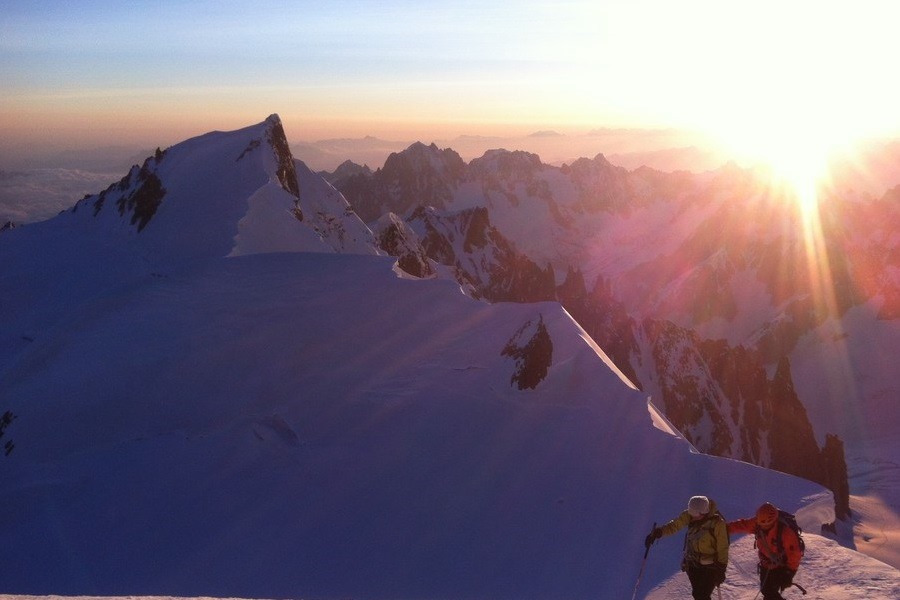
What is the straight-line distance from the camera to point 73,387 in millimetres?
31031

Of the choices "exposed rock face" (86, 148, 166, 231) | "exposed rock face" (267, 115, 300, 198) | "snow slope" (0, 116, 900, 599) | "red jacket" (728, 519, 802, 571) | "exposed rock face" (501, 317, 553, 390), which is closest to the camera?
"red jacket" (728, 519, 802, 571)

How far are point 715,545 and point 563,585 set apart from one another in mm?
9563

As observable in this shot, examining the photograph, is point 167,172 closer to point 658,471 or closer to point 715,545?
point 658,471

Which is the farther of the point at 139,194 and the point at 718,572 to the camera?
the point at 139,194

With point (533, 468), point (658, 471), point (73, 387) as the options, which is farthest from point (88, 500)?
point (658, 471)

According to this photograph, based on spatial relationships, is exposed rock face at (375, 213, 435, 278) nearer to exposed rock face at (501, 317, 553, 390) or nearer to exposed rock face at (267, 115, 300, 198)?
exposed rock face at (267, 115, 300, 198)

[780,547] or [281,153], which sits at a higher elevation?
[281,153]

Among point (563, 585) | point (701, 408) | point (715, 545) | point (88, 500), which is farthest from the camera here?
point (701, 408)

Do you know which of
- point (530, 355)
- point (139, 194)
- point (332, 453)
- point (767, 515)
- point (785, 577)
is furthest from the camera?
point (139, 194)

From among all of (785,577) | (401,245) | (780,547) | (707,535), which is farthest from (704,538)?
(401,245)

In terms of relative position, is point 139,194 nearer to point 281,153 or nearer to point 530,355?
point 281,153

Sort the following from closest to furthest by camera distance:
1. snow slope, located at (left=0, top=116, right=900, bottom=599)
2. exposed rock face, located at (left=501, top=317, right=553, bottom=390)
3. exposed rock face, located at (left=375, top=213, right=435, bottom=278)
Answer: snow slope, located at (left=0, top=116, right=900, bottom=599) → exposed rock face, located at (left=501, top=317, right=553, bottom=390) → exposed rock face, located at (left=375, top=213, right=435, bottom=278)

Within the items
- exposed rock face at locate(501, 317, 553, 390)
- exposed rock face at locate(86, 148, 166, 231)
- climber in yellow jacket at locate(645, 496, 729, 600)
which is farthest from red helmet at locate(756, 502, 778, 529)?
exposed rock face at locate(86, 148, 166, 231)

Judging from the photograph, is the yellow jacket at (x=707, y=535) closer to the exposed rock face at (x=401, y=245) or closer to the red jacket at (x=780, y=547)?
the red jacket at (x=780, y=547)
